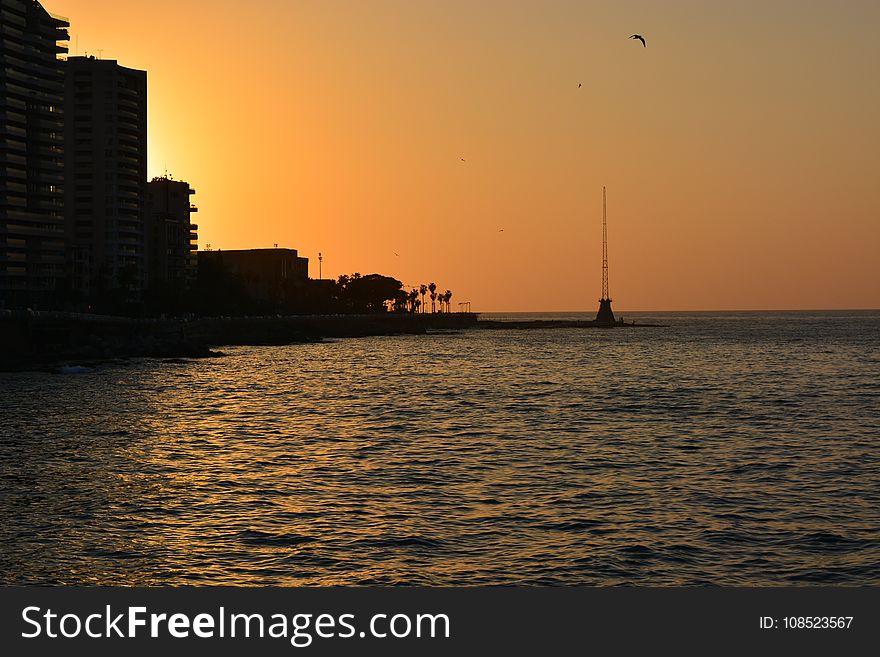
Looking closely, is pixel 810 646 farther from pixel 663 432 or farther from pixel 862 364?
pixel 862 364

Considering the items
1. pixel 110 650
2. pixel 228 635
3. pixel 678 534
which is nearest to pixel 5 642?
pixel 110 650

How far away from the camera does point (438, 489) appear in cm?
3391

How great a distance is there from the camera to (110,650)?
13.5 meters

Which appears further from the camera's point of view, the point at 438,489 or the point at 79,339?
the point at 79,339

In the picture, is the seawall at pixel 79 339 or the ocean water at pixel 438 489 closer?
the ocean water at pixel 438 489

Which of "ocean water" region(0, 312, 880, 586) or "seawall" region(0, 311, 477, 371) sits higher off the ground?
"seawall" region(0, 311, 477, 371)

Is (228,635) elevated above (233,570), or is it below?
above

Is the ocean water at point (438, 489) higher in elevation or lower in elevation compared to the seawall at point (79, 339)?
lower

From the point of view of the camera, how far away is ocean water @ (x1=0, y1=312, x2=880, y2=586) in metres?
23.2

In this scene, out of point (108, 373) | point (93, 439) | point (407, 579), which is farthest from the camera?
point (108, 373)

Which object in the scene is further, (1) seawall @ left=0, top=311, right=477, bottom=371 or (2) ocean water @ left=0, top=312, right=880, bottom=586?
(1) seawall @ left=0, top=311, right=477, bottom=371

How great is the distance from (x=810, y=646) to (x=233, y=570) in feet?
44.3

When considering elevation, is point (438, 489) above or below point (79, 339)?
below

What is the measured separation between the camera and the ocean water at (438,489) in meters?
23.2
